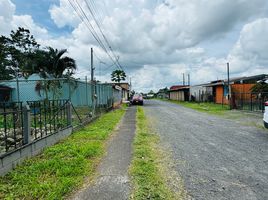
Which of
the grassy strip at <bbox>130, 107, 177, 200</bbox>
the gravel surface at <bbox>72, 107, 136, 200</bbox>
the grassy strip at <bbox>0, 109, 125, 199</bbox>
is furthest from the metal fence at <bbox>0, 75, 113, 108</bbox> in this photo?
Answer: the grassy strip at <bbox>130, 107, 177, 200</bbox>

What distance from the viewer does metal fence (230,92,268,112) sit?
16672mm

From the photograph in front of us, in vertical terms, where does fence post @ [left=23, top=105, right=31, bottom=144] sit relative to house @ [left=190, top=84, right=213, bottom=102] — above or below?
below

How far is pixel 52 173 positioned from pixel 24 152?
1.21 metres

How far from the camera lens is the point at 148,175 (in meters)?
4.28

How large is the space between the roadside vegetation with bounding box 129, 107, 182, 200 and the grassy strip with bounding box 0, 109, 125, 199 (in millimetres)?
901

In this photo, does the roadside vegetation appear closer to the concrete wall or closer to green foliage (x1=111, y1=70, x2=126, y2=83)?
the concrete wall

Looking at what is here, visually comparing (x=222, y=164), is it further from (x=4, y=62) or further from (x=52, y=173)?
(x=4, y=62)

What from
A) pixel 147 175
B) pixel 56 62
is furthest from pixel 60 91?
pixel 147 175

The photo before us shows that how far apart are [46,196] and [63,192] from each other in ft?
0.81

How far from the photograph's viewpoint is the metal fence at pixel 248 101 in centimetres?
1667

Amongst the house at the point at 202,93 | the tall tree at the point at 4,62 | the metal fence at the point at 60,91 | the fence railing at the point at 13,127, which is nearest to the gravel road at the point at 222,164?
the fence railing at the point at 13,127

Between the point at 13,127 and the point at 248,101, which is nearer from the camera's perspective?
the point at 13,127

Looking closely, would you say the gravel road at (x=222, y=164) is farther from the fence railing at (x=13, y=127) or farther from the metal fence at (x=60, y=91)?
the metal fence at (x=60, y=91)

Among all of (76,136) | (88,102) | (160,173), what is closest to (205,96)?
(88,102)
